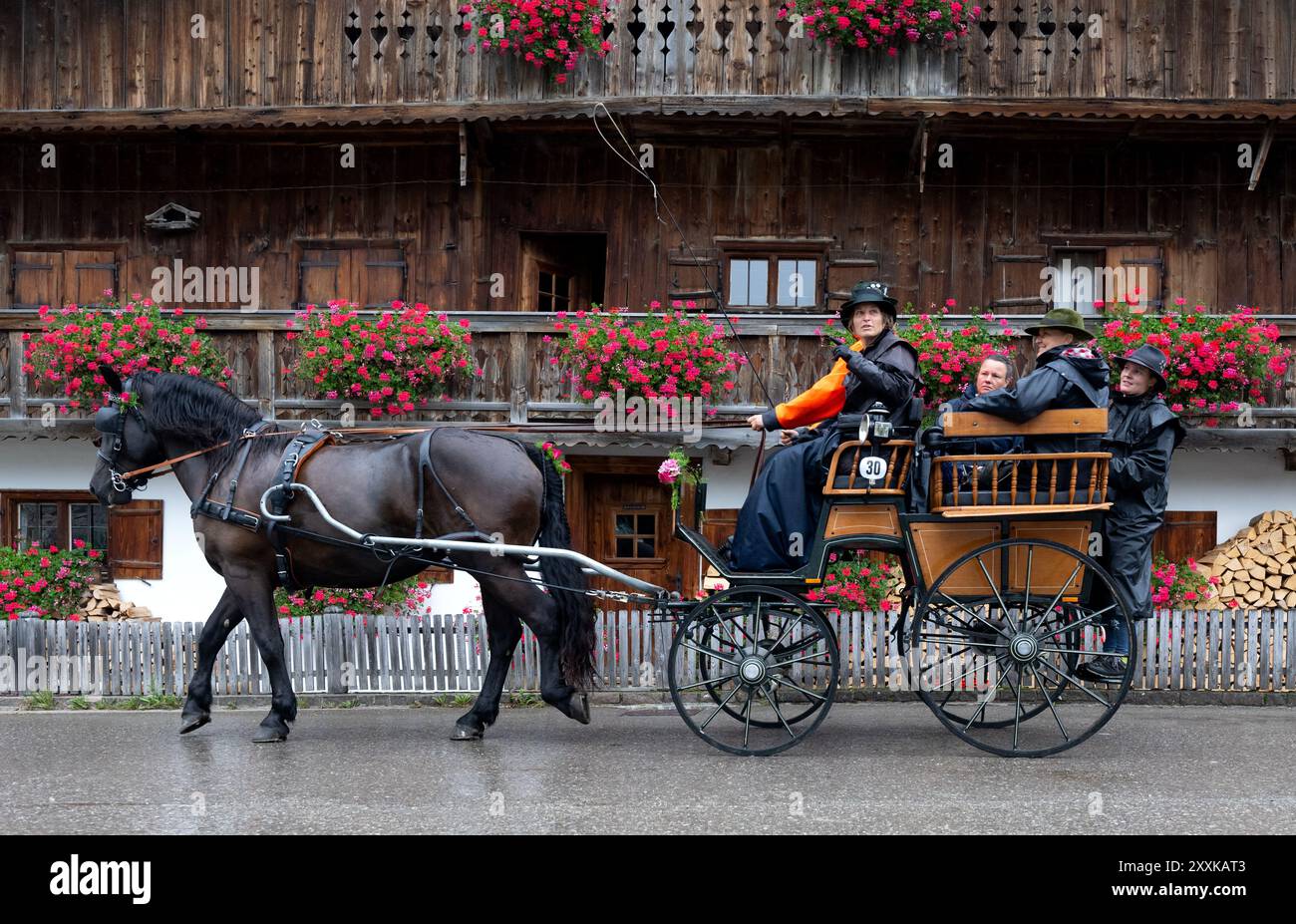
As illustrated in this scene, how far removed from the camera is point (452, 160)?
14414 mm

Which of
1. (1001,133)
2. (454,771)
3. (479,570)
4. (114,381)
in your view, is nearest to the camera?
(454,771)

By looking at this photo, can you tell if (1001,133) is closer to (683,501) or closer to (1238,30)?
(1238,30)

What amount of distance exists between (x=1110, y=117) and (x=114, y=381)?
10.1 m

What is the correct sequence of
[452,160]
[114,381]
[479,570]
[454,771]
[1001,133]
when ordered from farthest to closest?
[452,160], [1001,133], [114,381], [479,570], [454,771]

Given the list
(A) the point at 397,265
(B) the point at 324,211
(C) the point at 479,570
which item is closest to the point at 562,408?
(A) the point at 397,265

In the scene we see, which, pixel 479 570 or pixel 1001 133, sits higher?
pixel 1001 133

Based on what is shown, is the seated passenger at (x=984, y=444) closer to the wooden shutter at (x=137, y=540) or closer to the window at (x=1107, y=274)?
the window at (x=1107, y=274)

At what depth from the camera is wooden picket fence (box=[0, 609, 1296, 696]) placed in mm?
9289

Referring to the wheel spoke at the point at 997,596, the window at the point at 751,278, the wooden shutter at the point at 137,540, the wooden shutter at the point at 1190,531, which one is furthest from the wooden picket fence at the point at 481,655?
the window at the point at 751,278

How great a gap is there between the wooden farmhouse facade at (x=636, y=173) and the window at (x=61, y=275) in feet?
0.09

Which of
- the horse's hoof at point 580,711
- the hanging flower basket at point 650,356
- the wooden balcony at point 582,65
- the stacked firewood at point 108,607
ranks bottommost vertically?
the stacked firewood at point 108,607

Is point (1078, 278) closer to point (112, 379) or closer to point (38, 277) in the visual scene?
point (112, 379)

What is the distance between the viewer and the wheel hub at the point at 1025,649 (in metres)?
6.38

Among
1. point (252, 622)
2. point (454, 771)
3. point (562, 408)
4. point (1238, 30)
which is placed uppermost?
point (1238, 30)
